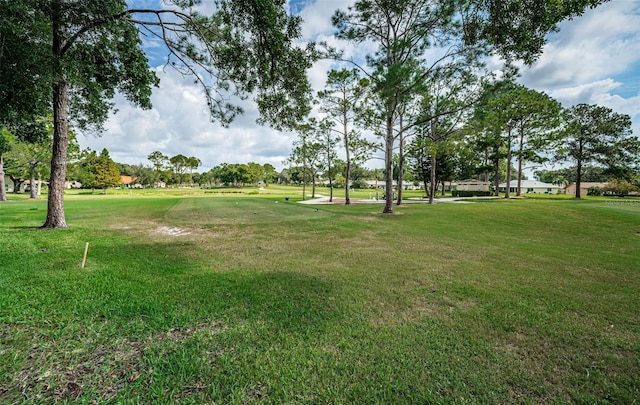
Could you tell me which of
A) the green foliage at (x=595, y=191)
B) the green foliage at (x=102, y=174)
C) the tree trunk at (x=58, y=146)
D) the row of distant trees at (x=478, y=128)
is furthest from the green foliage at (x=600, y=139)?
the green foliage at (x=102, y=174)

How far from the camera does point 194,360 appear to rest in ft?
8.91

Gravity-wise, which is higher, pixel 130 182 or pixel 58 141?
pixel 130 182

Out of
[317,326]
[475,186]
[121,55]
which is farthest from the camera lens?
[475,186]

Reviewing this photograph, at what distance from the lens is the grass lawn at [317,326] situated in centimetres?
236

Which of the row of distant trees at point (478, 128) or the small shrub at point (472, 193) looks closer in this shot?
the row of distant trees at point (478, 128)

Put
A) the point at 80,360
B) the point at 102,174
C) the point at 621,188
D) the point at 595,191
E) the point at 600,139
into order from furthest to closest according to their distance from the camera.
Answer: the point at 102,174, the point at 595,191, the point at 621,188, the point at 600,139, the point at 80,360

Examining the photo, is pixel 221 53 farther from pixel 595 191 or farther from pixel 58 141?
pixel 595 191

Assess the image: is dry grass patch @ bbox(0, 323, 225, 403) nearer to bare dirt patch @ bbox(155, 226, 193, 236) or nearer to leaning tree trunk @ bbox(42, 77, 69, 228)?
bare dirt patch @ bbox(155, 226, 193, 236)

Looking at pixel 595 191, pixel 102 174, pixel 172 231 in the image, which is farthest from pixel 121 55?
pixel 595 191

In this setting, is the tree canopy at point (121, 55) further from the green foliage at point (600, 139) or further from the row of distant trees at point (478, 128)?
the green foliage at point (600, 139)

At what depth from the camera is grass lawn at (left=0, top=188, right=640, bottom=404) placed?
7.75 ft

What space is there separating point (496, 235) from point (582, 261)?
3.66 meters

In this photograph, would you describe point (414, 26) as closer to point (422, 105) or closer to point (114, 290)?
point (422, 105)

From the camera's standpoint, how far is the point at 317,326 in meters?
3.44
